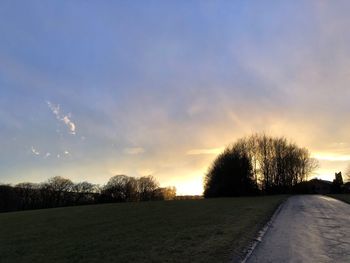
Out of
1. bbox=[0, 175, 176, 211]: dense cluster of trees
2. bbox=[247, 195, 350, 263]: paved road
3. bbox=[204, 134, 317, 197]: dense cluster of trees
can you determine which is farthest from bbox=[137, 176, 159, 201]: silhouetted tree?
bbox=[247, 195, 350, 263]: paved road

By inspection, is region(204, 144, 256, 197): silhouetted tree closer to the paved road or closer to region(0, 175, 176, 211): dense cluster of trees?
region(0, 175, 176, 211): dense cluster of trees

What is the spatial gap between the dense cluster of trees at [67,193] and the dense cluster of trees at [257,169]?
30335mm

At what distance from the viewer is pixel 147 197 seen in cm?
13925

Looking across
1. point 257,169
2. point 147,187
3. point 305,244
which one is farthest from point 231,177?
point 305,244

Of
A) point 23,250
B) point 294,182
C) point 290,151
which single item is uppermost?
point 290,151

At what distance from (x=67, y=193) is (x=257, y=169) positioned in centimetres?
6062

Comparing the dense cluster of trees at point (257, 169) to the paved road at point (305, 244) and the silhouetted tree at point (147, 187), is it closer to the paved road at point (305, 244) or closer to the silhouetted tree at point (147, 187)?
the silhouetted tree at point (147, 187)

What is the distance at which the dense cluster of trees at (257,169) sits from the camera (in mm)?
99806

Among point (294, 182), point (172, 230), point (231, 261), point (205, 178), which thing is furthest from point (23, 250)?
point (294, 182)

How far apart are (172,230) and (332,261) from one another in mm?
10413

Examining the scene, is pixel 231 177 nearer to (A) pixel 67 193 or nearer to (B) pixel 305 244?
(A) pixel 67 193

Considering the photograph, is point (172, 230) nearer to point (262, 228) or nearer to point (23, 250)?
point (262, 228)

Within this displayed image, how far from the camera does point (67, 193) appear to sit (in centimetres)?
13000

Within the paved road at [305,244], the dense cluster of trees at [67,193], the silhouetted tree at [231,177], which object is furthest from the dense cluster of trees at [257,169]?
the paved road at [305,244]
